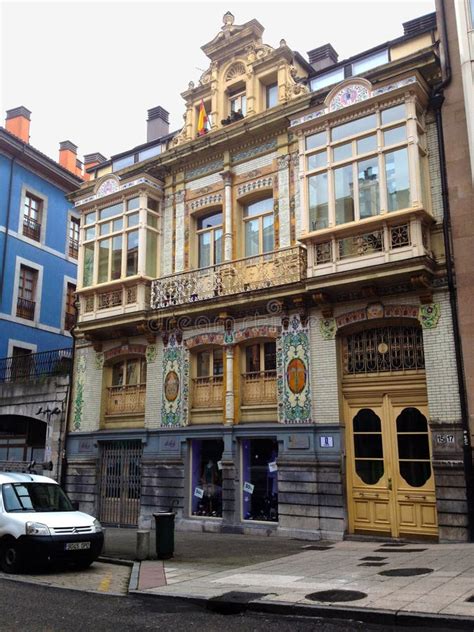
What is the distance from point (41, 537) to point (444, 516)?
779 centimetres

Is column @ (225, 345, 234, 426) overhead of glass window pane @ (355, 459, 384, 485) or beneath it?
overhead

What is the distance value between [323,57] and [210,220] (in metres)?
6.04

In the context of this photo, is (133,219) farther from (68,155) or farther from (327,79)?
(68,155)

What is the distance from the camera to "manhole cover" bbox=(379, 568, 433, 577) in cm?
880

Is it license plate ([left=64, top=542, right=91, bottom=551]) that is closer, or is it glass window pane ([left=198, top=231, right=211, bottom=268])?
license plate ([left=64, top=542, right=91, bottom=551])

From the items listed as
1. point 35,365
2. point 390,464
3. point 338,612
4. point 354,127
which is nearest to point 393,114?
point 354,127

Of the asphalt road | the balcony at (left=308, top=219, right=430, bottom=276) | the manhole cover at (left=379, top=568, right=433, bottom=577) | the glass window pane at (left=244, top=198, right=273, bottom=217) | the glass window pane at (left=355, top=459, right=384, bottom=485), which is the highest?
the glass window pane at (left=244, top=198, right=273, bottom=217)

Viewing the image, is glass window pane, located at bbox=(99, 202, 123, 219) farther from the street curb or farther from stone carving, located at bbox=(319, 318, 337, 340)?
the street curb

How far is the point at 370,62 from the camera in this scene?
15805mm

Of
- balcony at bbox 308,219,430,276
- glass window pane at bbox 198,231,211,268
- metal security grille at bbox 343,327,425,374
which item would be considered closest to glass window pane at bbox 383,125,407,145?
balcony at bbox 308,219,430,276

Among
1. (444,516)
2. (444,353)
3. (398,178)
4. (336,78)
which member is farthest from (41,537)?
(336,78)

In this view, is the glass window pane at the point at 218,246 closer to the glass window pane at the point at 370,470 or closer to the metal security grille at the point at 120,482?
the metal security grille at the point at 120,482

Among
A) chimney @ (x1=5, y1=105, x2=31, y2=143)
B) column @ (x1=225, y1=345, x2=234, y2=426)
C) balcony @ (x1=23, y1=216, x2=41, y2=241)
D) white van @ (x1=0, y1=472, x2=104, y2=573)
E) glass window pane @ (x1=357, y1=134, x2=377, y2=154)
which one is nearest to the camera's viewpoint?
white van @ (x1=0, y1=472, x2=104, y2=573)

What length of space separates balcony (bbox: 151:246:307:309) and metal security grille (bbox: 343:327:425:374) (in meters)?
2.13
